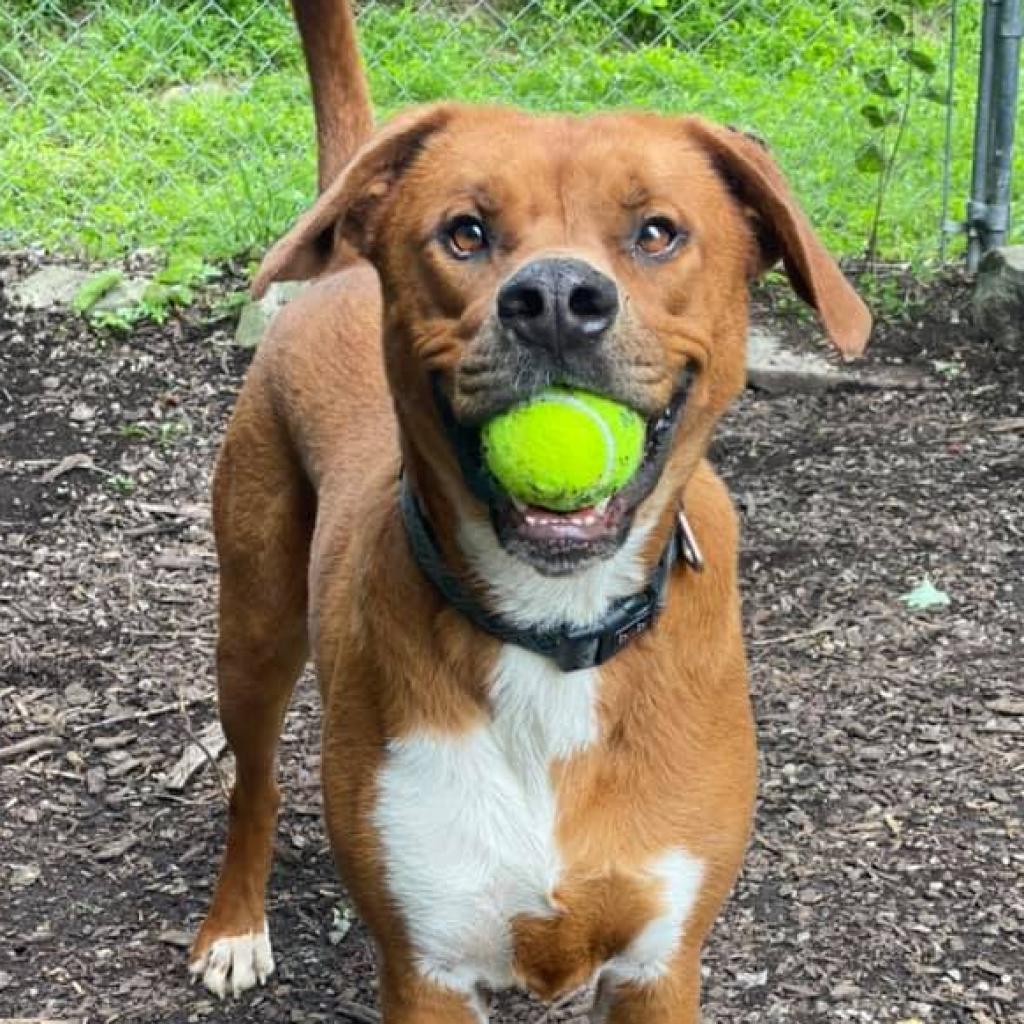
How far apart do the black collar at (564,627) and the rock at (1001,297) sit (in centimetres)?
379

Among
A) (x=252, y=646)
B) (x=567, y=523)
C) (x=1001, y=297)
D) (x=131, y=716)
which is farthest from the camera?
(x=1001, y=297)

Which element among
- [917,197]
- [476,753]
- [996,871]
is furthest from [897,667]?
[917,197]

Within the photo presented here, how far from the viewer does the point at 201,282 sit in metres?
7.04

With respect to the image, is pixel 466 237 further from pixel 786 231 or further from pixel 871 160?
pixel 871 160

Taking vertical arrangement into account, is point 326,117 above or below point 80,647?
above

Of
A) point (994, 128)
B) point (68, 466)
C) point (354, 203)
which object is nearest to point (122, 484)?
point (68, 466)

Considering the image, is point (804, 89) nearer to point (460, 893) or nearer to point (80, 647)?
point (80, 647)

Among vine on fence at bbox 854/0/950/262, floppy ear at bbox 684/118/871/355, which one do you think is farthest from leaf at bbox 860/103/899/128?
floppy ear at bbox 684/118/871/355

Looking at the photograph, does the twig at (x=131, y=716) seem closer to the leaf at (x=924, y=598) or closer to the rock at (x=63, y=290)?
the leaf at (x=924, y=598)

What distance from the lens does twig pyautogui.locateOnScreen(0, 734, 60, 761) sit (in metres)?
4.64

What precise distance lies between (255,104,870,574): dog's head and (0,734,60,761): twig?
2046 mm

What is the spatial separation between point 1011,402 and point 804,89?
98.3 inches

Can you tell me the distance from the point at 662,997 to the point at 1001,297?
3933 millimetres

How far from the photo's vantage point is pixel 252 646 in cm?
393
